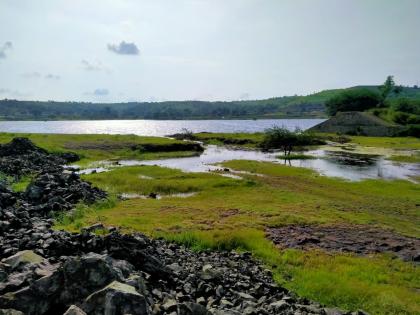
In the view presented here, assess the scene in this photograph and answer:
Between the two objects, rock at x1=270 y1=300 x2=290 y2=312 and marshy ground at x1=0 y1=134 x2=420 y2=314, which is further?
marshy ground at x1=0 y1=134 x2=420 y2=314

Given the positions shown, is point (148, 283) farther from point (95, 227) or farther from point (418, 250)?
point (418, 250)

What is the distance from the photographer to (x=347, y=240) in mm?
29531

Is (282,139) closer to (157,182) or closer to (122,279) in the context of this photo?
(157,182)

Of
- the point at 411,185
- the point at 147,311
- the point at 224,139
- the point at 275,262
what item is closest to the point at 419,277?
the point at 275,262

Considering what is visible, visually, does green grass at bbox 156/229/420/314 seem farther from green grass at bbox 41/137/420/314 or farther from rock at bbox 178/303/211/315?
rock at bbox 178/303/211/315

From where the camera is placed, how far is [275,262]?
24188 millimetres

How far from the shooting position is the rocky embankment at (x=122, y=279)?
11984mm

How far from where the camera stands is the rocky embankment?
12.0 m

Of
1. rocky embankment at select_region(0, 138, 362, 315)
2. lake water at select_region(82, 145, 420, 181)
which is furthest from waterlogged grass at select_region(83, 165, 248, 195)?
rocky embankment at select_region(0, 138, 362, 315)

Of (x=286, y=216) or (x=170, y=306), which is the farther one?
(x=286, y=216)

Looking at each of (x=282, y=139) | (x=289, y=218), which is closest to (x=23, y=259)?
(x=289, y=218)

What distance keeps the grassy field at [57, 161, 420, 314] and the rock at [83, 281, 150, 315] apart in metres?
10.7

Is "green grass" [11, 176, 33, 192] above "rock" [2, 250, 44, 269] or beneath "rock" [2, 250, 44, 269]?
beneath

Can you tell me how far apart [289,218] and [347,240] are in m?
6.58
